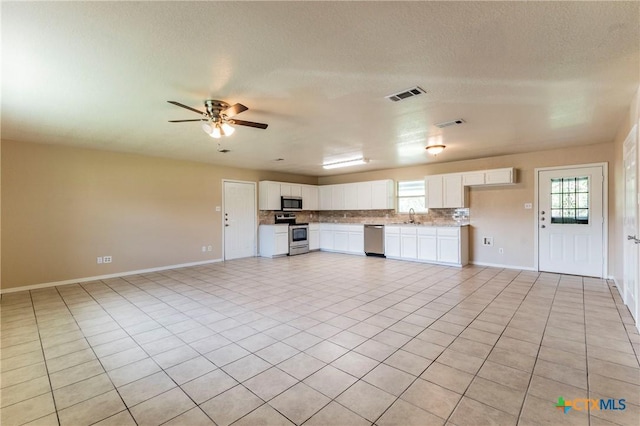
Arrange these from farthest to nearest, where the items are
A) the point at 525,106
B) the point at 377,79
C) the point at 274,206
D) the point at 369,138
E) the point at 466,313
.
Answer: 1. the point at 274,206
2. the point at 369,138
3. the point at 466,313
4. the point at 525,106
5. the point at 377,79

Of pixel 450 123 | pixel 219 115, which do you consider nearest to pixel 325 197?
pixel 450 123

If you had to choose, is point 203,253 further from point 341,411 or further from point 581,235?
point 581,235

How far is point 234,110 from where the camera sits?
3.01m

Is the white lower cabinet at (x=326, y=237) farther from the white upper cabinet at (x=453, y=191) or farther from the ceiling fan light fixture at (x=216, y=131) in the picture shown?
the ceiling fan light fixture at (x=216, y=131)

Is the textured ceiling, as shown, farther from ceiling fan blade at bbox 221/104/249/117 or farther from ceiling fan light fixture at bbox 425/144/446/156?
ceiling fan light fixture at bbox 425/144/446/156

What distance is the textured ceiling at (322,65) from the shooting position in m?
1.72

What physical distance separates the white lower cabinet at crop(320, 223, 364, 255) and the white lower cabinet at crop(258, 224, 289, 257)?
134cm

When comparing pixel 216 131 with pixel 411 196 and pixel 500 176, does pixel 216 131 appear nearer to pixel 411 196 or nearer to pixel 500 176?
pixel 500 176

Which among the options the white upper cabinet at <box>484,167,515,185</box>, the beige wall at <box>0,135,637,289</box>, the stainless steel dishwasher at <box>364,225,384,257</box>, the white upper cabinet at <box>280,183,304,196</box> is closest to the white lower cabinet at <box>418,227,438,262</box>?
the beige wall at <box>0,135,637,289</box>

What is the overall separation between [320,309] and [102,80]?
10.8 feet

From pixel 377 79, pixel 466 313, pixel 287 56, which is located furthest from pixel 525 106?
pixel 287 56

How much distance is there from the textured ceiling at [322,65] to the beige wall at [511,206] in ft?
3.62

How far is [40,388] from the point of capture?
2.11m

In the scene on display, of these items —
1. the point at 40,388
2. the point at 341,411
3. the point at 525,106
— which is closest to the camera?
the point at 341,411
